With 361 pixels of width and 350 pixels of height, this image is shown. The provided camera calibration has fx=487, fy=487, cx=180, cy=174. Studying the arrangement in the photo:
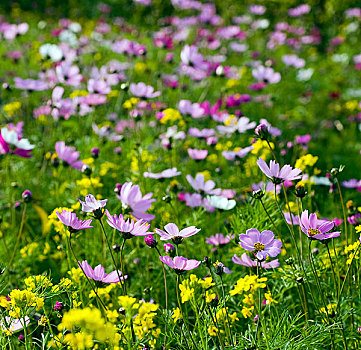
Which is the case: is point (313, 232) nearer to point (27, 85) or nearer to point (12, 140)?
point (12, 140)

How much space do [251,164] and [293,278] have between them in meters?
0.81

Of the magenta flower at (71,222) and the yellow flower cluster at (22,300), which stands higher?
the magenta flower at (71,222)

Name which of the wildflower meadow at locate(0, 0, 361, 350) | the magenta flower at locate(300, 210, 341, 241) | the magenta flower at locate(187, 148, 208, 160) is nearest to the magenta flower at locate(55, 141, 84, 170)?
the wildflower meadow at locate(0, 0, 361, 350)

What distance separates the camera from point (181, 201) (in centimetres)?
162

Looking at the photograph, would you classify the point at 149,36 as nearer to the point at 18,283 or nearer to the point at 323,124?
the point at 323,124

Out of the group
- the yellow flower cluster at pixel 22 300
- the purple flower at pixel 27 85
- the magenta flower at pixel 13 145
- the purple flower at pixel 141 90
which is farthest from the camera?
the purple flower at pixel 27 85

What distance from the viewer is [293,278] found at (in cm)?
109

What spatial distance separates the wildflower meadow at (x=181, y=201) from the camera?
96 centimetres

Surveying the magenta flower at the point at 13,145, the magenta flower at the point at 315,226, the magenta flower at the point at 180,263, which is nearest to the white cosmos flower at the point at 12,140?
the magenta flower at the point at 13,145

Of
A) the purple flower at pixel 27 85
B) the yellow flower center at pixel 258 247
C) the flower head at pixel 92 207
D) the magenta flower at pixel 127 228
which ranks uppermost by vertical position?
the flower head at pixel 92 207

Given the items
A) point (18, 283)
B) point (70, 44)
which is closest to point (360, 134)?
point (70, 44)

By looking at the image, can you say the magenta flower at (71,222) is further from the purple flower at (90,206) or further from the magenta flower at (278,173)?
the magenta flower at (278,173)

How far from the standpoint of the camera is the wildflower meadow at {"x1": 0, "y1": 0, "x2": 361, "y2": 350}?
0.96m

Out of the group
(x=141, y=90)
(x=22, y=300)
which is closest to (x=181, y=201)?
(x=141, y=90)
